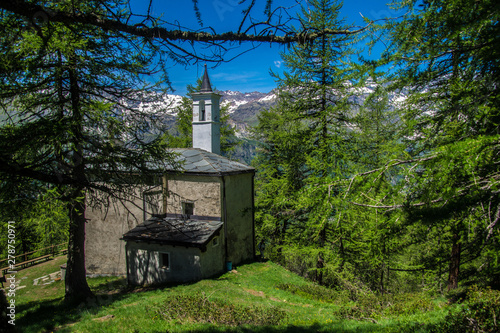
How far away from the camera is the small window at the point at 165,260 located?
45.5 ft

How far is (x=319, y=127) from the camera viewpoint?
14242mm

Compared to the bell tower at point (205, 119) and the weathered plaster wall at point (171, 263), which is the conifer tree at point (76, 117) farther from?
the bell tower at point (205, 119)

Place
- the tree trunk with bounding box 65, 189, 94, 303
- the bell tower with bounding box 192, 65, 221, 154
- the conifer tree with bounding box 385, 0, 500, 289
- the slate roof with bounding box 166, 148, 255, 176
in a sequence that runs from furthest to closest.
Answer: the bell tower with bounding box 192, 65, 221, 154, the slate roof with bounding box 166, 148, 255, 176, the tree trunk with bounding box 65, 189, 94, 303, the conifer tree with bounding box 385, 0, 500, 289

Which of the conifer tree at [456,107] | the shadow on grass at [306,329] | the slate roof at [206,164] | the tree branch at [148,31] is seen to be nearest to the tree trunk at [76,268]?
the slate roof at [206,164]

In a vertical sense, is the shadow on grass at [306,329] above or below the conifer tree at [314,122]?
below

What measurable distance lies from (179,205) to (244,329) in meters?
10.3

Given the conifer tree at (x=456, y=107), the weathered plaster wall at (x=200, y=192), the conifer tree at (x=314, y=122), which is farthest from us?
the weathered plaster wall at (x=200, y=192)

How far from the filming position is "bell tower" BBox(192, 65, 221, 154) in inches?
721

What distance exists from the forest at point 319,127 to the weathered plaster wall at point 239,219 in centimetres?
153

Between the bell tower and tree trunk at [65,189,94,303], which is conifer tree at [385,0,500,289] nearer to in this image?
tree trunk at [65,189,94,303]

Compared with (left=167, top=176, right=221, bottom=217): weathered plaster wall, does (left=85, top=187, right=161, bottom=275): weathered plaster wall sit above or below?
below

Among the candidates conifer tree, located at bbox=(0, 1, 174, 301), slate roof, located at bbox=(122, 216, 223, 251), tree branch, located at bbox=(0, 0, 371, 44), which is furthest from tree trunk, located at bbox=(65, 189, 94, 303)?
tree branch, located at bbox=(0, 0, 371, 44)

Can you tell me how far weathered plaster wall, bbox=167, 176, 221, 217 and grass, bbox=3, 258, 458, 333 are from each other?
4255 millimetres

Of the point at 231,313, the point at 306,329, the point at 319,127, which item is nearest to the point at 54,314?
the point at 231,313
